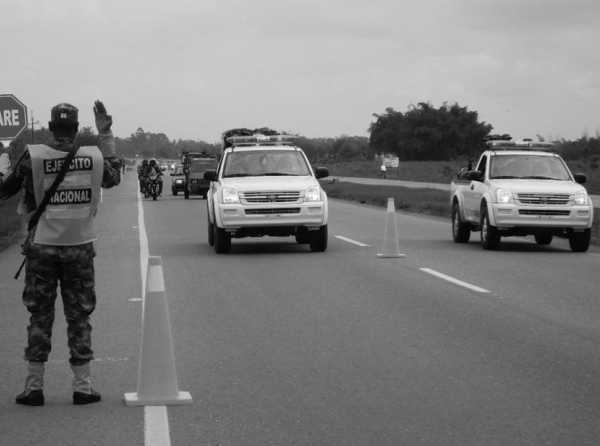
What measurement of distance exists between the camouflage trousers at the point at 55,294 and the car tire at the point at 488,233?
13664 millimetres

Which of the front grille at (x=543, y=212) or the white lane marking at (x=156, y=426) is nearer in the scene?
the white lane marking at (x=156, y=426)

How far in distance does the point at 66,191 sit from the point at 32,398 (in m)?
1.29

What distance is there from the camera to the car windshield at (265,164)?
21.3m

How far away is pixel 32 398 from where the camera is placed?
7.92m

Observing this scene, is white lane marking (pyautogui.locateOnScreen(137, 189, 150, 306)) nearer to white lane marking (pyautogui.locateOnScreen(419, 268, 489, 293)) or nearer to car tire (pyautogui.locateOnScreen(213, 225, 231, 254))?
car tire (pyautogui.locateOnScreen(213, 225, 231, 254))

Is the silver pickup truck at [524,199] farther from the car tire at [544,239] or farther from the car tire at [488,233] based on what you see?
the car tire at [544,239]

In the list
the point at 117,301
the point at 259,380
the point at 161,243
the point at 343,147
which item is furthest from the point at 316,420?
the point at 343,147

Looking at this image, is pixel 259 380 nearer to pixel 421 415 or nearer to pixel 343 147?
pixel 421 415

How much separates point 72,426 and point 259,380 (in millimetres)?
1817

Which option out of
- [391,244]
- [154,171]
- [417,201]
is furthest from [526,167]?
[154,171]

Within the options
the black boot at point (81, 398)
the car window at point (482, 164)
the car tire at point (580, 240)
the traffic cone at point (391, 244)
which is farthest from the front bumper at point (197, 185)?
the black boot at point (81, 398)

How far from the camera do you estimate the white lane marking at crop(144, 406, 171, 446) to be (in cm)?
695

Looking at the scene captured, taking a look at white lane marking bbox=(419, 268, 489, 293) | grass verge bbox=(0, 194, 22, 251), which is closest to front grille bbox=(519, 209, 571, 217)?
white lane marking bbox=(419, 268, 489, 293)

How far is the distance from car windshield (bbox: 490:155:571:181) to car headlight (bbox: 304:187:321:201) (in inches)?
136
